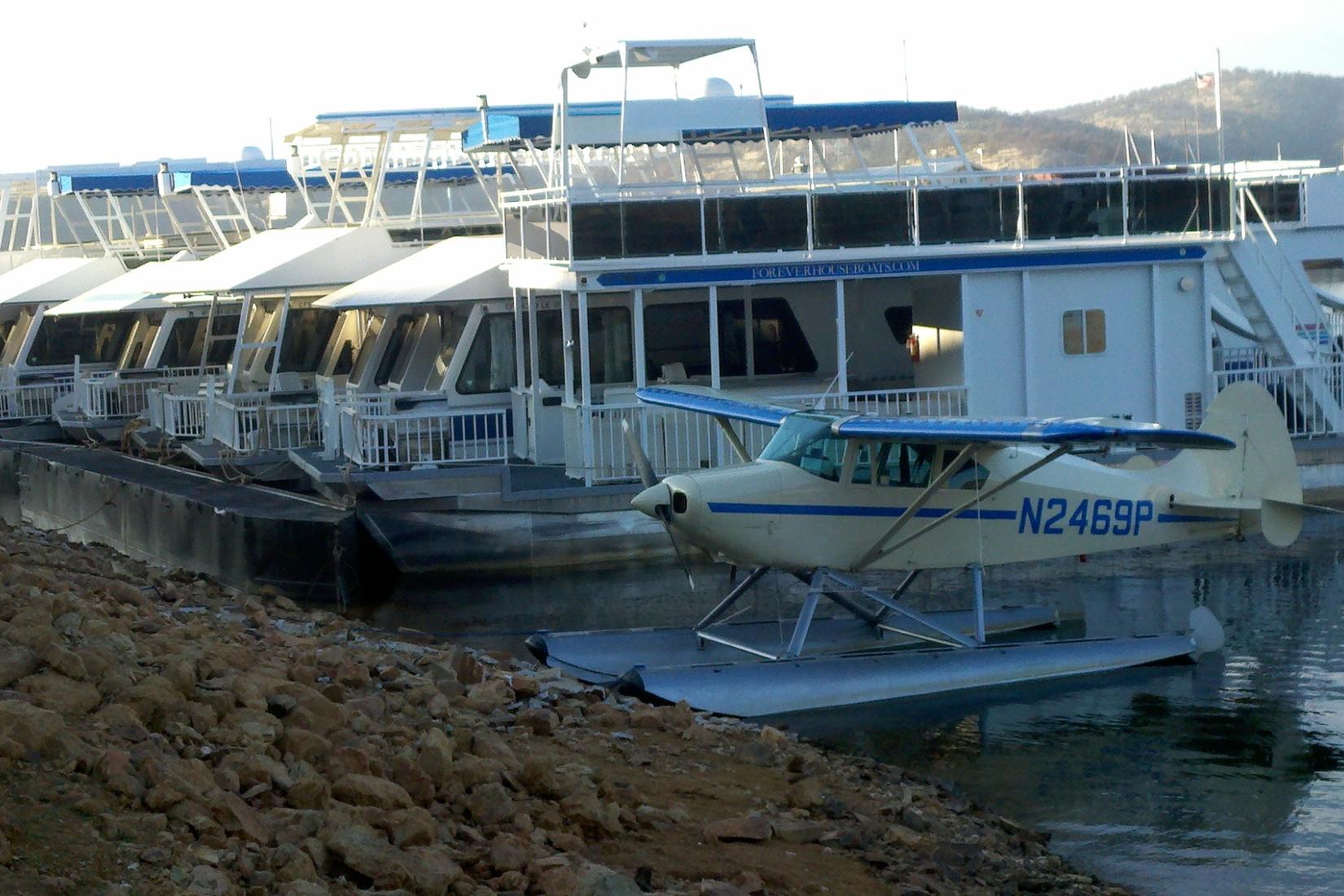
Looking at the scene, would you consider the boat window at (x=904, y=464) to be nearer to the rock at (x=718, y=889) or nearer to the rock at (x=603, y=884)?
the rock at (x=718, y=889)

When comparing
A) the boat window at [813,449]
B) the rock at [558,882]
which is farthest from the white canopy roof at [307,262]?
the rock at [558,882]

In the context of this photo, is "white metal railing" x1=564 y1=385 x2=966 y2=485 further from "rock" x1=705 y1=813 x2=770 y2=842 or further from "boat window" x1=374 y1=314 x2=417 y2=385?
"rock" x1=705 y1=813 x2=770 y2=842

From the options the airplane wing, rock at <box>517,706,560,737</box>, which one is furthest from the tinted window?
rock at <box>517,706,560,737</box>

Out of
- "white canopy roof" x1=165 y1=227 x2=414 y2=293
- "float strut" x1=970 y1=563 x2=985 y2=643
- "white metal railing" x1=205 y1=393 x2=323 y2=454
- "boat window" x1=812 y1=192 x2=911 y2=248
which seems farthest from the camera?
"white canopy roof" x1=165 y1=227 x2=414 y2=293

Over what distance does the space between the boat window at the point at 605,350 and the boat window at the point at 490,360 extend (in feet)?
2.13

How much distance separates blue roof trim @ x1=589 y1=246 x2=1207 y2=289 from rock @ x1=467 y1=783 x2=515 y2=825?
11983 millimetres

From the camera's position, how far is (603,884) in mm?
7344

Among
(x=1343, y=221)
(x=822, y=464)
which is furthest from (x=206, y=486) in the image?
(x=1343, y=221)

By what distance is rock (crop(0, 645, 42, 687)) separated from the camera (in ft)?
27.7

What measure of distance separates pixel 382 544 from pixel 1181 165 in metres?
11.0

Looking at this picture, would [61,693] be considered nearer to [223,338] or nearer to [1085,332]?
[1085,332]

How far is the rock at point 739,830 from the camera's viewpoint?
351 inches

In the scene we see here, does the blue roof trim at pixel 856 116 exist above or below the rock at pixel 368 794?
above

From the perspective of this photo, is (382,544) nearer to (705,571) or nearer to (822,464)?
(705,571)
